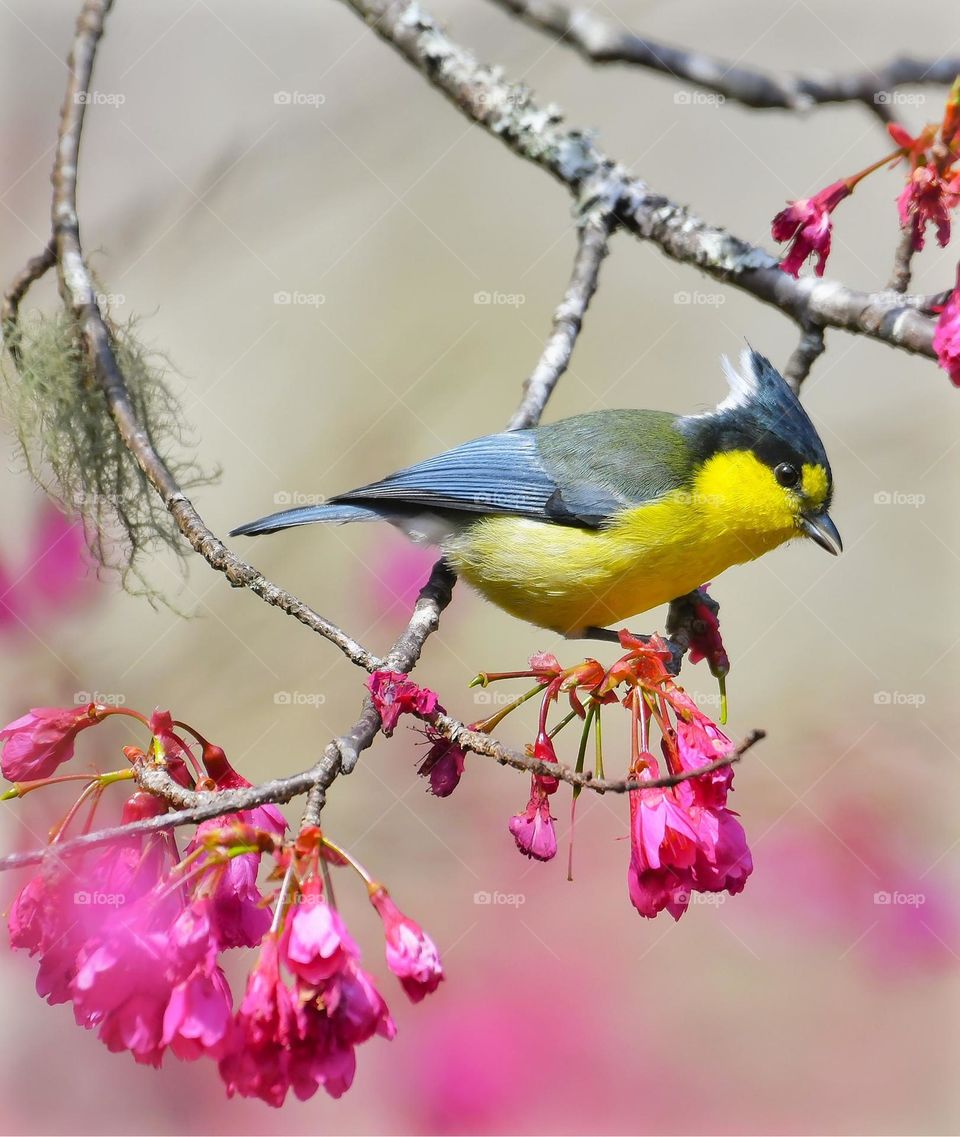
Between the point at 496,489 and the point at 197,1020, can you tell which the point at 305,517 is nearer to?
the point at 496,489

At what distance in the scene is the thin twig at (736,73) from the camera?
2633 millimetres

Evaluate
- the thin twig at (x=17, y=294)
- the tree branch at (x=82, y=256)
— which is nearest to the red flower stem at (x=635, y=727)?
the tree branch at (x=82, y=256)

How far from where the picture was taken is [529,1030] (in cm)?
293

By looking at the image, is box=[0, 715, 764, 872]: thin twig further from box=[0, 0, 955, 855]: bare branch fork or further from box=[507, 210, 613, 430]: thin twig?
box=[507, 210, 613, 430]: thin twig

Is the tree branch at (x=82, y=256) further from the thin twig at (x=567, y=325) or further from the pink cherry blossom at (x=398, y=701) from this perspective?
the thin twig at (x=567, y=325)

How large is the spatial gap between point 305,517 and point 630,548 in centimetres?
80

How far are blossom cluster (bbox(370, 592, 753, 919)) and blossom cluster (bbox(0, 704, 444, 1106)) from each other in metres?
0.30

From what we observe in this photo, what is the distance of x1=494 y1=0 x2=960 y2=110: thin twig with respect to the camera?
104 inches

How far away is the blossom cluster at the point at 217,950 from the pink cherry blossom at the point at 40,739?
15 cm

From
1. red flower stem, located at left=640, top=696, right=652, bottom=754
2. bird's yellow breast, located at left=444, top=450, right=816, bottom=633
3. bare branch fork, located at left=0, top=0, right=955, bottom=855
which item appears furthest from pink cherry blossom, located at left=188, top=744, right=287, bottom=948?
bird's yellow breast, located at left=444, top=450, right=816, bottom=633

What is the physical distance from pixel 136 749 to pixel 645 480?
1.64m

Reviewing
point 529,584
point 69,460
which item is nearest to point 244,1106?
point 529,584

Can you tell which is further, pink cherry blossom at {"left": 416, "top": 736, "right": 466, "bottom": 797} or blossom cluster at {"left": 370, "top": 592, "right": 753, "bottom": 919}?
pink cherry blossom at {"left": 416, "top": 736, "right": 466, "bottom": 797}

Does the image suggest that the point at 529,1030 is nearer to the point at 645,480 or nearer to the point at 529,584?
the point at 529,584
